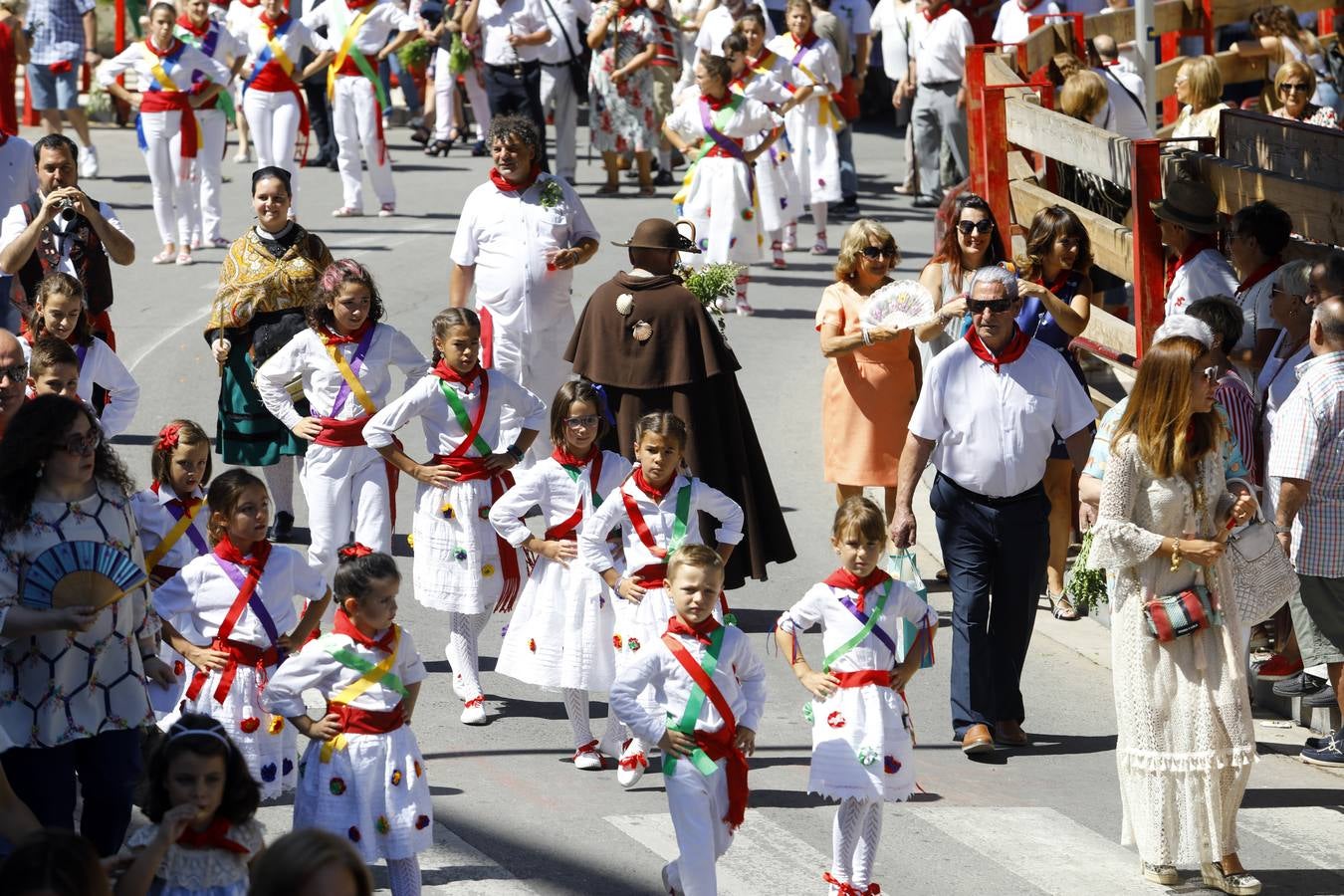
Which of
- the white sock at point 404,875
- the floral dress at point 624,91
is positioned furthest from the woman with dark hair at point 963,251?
the floral dress at point 624,91

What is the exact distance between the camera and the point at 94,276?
10305mm

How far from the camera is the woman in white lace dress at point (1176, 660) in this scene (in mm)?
6945

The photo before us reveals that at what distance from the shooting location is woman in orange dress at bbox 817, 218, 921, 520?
10.2m

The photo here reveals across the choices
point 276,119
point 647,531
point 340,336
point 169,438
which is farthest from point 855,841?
point 276,119

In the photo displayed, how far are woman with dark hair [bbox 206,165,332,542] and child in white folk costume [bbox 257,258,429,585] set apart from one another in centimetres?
109

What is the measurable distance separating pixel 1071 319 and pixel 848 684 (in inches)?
139

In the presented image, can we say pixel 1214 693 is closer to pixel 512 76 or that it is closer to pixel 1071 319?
pixel 1071 319

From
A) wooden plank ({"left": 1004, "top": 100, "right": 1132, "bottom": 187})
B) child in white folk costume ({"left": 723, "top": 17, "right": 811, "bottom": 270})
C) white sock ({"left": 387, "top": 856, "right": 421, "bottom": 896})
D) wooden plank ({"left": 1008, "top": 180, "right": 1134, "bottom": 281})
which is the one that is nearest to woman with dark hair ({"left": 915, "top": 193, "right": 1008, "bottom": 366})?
wooden plank ({"left": 1008, "top": 180, "right": 1134, "bottom": 281})

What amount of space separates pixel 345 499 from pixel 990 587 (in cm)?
288

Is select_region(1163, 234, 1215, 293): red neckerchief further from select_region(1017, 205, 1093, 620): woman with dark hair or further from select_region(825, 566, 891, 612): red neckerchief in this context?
select_region(825, 566, 891, 612): red neckerchief

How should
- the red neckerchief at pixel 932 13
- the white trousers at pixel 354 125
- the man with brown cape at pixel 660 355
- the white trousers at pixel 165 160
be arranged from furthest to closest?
the red neckerchief at pixel 932 13 < the white trousers at pixel 354 125 < the white trousers at pixel 165 160 < the man with brown cape at pixel 660 355

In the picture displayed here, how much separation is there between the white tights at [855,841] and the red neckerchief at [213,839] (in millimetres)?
2255

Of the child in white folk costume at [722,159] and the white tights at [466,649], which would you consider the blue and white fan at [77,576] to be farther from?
the child in white folk costume at [722,159]

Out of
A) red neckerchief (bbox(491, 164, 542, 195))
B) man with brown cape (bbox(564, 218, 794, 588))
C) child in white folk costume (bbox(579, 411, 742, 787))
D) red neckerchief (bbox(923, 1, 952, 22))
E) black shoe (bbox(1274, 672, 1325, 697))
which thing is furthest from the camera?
red neckerchief (bbox(923, 1, 952, 22))
